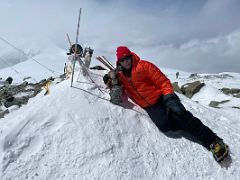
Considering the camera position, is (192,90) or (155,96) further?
(192,90)

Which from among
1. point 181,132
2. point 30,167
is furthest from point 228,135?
point 30,167

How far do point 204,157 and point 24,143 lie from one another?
3.35 m

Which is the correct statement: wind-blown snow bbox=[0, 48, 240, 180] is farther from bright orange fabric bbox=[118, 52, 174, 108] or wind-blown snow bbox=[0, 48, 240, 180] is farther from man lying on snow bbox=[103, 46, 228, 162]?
bright orange fabric bbox=[118, 52, 174, 108]

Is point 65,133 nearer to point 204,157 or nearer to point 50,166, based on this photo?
point 50,166

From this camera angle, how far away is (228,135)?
7711 mm

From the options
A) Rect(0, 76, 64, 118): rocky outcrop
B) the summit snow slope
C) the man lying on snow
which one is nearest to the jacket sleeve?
the man lying on snow

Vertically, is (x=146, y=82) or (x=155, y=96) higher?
(x=146, y=82)

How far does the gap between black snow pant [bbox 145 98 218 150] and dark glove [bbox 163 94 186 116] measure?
0.12 meters

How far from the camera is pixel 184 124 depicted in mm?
7016

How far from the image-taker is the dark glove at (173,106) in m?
6.87

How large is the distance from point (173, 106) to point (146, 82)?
31.5 inches

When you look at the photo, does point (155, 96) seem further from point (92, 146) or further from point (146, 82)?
point (92, 146)

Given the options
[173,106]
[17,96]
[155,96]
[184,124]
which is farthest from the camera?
[17,96]

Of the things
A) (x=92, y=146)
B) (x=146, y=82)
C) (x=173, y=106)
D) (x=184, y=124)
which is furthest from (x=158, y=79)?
(x=92, y=146)
